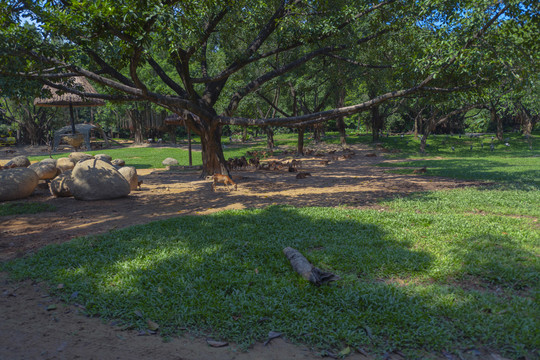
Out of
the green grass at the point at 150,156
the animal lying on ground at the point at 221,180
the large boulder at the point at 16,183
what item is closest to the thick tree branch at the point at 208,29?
the animal lying on ground at the point at 221,180

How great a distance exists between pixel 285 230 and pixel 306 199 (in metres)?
3.36

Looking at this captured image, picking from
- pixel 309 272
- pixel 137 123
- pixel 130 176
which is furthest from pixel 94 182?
pixel 137 123

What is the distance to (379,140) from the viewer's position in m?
31.8

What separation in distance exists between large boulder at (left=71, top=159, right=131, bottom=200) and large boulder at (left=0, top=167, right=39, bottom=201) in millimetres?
1454

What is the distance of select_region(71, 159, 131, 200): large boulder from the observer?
9.60 metres

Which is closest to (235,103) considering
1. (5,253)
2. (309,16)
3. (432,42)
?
(309,16)

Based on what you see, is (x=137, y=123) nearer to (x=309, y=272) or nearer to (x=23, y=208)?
(x=23, y=208)

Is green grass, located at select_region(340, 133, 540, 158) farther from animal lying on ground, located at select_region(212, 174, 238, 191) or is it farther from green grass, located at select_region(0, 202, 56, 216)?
green grass, located at select_region(0, 202, 56, 216)

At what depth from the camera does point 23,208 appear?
8750mm

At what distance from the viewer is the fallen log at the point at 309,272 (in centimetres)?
413

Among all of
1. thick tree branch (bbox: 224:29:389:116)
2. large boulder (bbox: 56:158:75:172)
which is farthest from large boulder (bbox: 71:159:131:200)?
thick tree branch (bbox: 224:29:389:116)

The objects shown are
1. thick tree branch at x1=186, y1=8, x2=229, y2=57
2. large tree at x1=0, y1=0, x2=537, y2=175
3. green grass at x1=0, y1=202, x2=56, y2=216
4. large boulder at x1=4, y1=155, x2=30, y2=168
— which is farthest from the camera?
large boulder at x1=4, y1=155, x2=30, y2=168

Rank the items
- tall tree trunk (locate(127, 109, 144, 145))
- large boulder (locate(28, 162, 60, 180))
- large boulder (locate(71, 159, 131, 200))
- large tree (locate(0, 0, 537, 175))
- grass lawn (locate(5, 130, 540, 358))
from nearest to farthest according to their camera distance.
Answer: grass lawn (locate(5, 130, 540, 358)) → large tree (locate(0, 0, 537, 175)) → large boulder (locate(71, 159, 131, 200)) → large boulder (locate(28, 162, 60, 180)) → tall tree trunk (locate(127, 109, 144, 145))

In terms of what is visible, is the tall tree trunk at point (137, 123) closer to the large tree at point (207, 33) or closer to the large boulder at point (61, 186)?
the large tree at point (207, 33)
